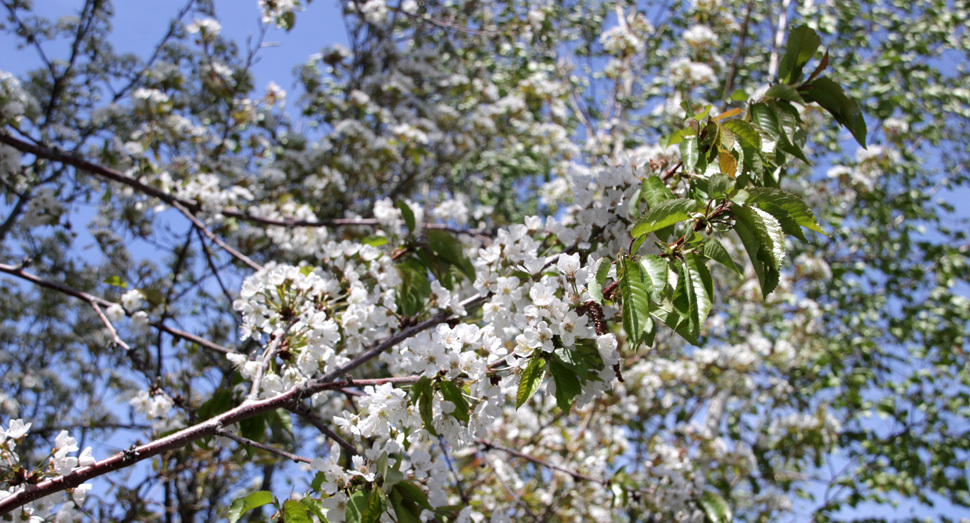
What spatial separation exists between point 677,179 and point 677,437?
3.39 metres

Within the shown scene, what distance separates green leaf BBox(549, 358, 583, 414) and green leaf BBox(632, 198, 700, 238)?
0.98 ft

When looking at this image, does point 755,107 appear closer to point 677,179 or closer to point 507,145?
point 677,179

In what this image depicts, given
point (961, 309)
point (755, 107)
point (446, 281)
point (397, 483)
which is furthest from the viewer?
point (961, 309)

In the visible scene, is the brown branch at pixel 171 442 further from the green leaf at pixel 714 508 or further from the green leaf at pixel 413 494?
the green leaf at pixel 714 508

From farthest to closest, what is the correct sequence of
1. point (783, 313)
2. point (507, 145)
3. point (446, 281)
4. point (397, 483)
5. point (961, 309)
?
point (507, 145), point (783, 313), point (961, 309), point (446, 281), point (397, 483)

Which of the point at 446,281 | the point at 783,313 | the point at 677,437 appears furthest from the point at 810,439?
the point at 446,281

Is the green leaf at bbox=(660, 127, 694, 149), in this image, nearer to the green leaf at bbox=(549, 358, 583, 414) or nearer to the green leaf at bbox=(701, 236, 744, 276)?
the green leaf at bbox=(701, 236, 744, 276)

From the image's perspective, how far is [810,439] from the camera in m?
4.05

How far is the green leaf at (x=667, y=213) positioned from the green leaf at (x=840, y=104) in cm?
58

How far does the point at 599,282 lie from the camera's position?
1088 mm

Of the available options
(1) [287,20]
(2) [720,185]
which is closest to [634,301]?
(2) [720,185]

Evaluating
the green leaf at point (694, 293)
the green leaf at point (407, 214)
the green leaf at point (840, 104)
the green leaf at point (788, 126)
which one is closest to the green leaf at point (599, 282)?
the green leaf at point (694, 293)

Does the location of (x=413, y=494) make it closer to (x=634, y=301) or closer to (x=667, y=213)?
(x=634, y=301)

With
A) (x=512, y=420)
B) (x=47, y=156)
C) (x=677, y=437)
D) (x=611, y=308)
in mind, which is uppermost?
(x=47, y=156)
